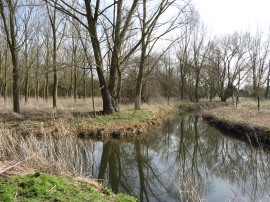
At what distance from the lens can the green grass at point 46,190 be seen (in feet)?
13.7

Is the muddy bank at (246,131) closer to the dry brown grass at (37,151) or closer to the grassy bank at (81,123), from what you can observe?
the grassy bank at (81,123)

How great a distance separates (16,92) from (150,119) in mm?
8067

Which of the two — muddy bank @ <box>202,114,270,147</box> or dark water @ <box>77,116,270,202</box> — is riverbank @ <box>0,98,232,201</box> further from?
muddy bank @ <box>202,114,270,147</box>

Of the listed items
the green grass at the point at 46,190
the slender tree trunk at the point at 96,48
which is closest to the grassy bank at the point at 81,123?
the slender tree trunk at the point at 96,48

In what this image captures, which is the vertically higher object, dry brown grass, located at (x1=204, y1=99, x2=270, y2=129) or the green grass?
dry brown grass, located at (x1=204, y1=99, x2=270, y2=129)

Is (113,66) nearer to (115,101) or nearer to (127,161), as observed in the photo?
(115,101)

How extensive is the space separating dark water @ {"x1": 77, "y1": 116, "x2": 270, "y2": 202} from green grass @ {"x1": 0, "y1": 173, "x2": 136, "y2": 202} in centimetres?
134

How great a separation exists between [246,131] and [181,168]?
599 centimetres

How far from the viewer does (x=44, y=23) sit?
2127cm

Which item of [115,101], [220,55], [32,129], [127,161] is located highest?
[220,55]

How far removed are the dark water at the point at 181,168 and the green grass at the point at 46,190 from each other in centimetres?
134

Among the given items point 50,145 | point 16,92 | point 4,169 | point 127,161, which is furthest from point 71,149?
point 16,92

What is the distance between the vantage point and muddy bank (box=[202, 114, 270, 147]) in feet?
36.8

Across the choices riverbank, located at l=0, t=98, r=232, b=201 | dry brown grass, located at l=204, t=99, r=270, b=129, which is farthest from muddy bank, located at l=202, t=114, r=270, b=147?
riverbank, located at l=0, t=98, r=232, b=201
